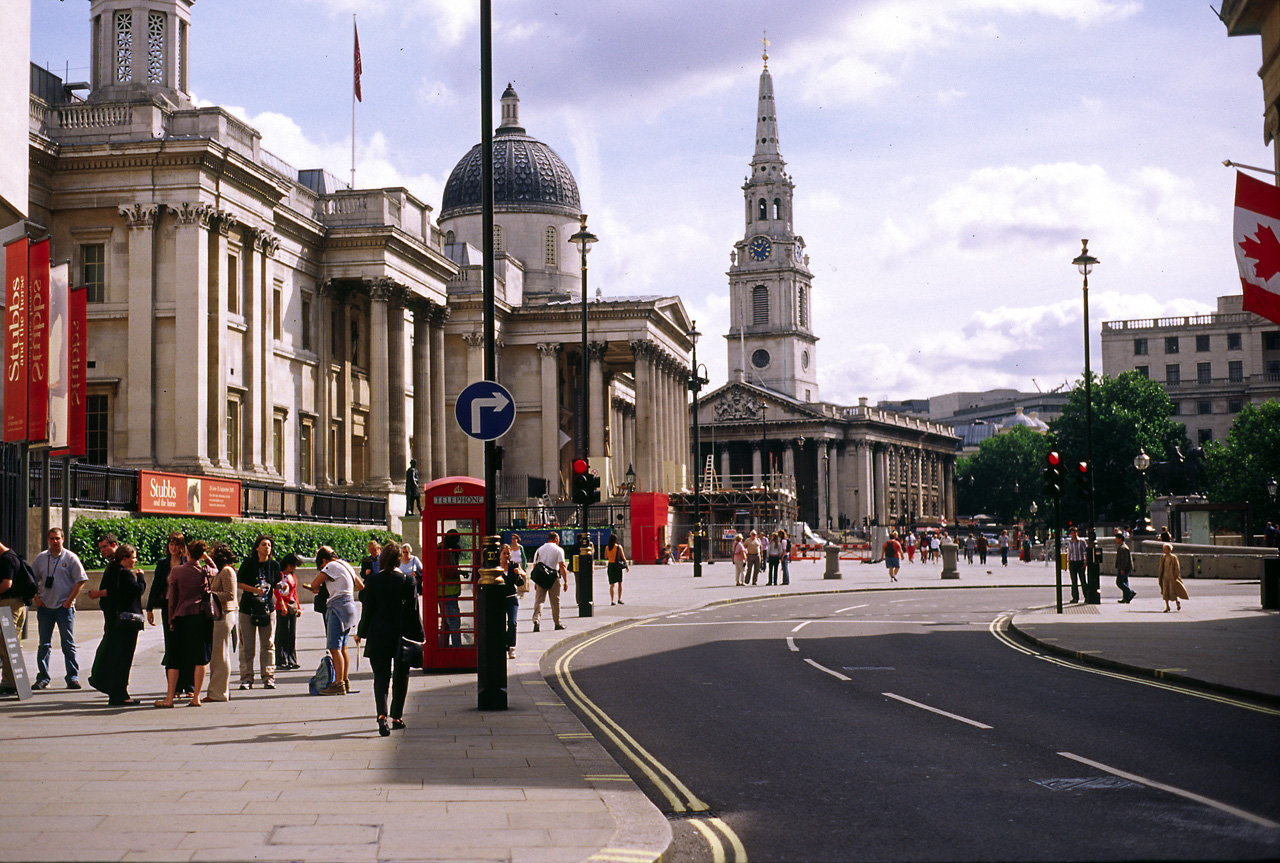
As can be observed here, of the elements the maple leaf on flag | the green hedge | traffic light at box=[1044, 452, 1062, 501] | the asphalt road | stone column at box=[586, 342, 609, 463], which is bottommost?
the asphalt road

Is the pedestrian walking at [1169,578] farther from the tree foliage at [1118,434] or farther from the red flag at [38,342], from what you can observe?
the tree foliage at [1118,434]

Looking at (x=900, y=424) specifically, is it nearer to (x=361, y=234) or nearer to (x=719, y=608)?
(x=361, y=234)

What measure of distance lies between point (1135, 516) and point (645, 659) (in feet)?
324

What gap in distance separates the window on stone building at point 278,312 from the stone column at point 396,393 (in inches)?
234

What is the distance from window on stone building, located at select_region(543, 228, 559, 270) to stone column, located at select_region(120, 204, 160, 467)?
44.2m

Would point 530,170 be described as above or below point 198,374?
above

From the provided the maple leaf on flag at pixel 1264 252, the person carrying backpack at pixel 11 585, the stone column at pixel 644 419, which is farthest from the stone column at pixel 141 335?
the stone column at pixel 644 419

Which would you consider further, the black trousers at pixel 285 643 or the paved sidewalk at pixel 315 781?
the black trousers at pixel 285 643

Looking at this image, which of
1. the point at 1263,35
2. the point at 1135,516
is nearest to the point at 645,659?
the point at 1263,35

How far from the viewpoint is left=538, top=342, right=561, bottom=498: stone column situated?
243ft

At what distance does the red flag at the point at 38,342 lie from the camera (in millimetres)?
20734

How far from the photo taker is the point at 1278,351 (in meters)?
117

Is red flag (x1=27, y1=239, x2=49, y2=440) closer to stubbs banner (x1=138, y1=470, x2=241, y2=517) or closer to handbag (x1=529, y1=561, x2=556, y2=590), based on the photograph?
handbag (x1=529, y1=561, x2=556, y2=590)

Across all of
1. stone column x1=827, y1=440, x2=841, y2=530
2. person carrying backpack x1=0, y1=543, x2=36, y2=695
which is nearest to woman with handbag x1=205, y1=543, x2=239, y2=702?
person carrying backpack x1=0, y1=543, x2=36, y2=695
